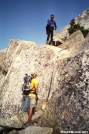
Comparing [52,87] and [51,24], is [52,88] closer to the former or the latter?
[52,87]

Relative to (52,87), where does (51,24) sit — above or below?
above

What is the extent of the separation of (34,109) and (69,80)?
3372 mm

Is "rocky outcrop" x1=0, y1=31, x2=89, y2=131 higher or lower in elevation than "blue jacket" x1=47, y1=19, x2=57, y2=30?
lower

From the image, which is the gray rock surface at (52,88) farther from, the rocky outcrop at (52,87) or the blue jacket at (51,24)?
the blue jacket at (51,24)

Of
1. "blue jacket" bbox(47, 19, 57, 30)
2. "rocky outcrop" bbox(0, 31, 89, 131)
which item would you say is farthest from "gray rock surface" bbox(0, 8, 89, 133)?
"blue jacket" bbox(47, 19, 57, 30)

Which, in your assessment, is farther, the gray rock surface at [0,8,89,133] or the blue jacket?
the blue jacket

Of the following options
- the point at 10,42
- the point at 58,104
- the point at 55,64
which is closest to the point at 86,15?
the point at 10,42

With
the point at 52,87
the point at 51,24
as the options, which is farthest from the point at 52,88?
the point at 51,24

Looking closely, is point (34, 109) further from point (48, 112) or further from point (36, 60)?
point (36, 60)

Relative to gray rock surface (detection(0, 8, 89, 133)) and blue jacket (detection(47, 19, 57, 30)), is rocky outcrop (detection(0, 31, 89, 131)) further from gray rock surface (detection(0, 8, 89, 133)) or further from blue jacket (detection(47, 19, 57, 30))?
blue jacket (detection(47, 19, 57, 30))

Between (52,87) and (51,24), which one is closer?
(52,87)

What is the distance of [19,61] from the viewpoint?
1323cm

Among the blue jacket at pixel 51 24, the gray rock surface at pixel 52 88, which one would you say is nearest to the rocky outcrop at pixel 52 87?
the gray rock surface at pixel 52 88

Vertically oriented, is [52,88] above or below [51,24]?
below
